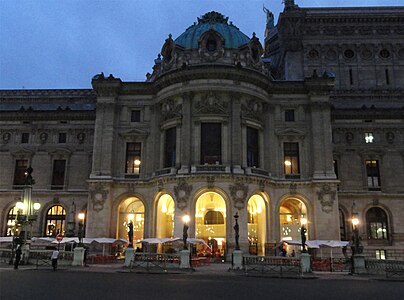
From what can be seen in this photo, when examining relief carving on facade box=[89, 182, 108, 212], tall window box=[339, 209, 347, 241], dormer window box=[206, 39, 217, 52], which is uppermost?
dormer window box=[206, 39, 217, 52]

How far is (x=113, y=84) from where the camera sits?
5059 cm

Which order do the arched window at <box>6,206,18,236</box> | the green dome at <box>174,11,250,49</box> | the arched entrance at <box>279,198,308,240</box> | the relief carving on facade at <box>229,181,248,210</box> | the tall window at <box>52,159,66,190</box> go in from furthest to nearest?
the tall window at <box>52,159,66,190</box> → the arched window at <box>6,206,18,236</box> → the green dome at <box>174,11,250,49</box> → the arched entrance at <box>279,198,308,240</box> → the relief carving on facade at <box>229,181,248,210</box>

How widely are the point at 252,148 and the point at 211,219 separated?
958 centimetres

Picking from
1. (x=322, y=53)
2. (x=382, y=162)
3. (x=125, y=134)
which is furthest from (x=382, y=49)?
(x=125, y=134)

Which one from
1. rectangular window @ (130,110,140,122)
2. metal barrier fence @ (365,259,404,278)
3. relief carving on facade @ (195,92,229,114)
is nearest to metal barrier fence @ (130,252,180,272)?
metal barrier fence @ (365,259,404,278)

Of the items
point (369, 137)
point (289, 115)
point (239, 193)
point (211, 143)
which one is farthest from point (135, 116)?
point (369, 137)

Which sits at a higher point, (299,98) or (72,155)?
(299,98)

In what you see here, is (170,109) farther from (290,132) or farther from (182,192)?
(290,132)

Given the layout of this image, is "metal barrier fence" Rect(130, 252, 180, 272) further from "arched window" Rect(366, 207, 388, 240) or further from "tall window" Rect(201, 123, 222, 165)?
"arched window" Rect(366, 207, 388, 240)

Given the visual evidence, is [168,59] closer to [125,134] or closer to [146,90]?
[146,90]

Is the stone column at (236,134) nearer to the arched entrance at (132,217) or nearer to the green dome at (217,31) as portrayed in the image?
the green dome at (217,31)

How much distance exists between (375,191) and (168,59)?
104 feet

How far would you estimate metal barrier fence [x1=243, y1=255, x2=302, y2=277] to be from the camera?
105 feet

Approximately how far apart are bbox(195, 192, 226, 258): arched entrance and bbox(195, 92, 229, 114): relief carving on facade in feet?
30.5
